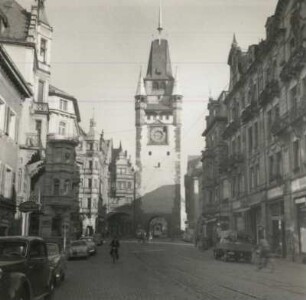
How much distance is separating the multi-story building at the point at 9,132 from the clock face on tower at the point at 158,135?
63.4m

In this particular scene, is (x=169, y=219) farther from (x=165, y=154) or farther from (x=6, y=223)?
(x=6, y=223)

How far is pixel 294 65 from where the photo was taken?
30.2 m

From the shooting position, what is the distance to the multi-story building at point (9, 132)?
28.0 meters

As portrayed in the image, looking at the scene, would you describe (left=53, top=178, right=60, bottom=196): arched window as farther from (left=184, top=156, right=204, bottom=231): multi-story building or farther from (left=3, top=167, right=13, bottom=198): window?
(left=184, top=156, right=204, bottom=231): multi-story building

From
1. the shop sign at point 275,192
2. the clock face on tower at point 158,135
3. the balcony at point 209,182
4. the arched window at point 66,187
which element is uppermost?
the clock face on tower at point 158,135

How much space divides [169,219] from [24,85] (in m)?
68.1

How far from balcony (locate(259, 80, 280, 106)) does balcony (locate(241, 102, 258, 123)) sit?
211 centimetres

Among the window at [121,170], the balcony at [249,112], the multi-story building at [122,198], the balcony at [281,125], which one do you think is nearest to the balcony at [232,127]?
the balcony at [249,112]

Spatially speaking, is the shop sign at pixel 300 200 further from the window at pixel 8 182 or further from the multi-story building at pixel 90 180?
the multi-story building at pixel 90 180

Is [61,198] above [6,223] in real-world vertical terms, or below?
above

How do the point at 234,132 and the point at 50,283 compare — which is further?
the point at 234,132

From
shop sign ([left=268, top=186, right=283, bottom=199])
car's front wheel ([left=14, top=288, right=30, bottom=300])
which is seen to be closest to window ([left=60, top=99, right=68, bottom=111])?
shop sign ([left=268, top=186, right=283, bottom=199])

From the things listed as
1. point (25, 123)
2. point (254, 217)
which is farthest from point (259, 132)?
point (25, 123)

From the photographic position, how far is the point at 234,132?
159 feet
